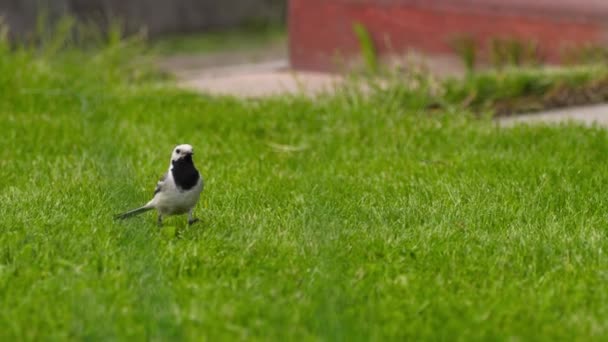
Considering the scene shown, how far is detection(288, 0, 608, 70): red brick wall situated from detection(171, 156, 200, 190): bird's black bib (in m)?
4.18

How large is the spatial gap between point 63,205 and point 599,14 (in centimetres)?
487

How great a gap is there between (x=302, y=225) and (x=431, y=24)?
190 inches

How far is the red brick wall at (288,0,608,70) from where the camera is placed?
8844 millimetres

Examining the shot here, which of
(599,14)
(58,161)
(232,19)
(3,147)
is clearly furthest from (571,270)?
(232,19)

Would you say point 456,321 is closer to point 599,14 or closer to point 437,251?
point 437,251

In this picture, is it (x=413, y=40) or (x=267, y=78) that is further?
(x=267, y=78)

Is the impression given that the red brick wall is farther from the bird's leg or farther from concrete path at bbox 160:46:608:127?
the bird's leg

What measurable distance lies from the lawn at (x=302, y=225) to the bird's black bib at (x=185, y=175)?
0.20 meters

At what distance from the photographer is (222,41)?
15.3 metres

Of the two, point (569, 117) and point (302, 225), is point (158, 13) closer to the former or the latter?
point (569, 117)

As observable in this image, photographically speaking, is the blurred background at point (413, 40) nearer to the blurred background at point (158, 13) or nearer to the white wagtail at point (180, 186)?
the blurred background at point (158, 13)

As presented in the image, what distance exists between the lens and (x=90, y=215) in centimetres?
519

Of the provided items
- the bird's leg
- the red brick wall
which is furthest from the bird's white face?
the red brick wall

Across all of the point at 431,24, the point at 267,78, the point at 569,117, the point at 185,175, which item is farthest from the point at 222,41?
the point at 185,175
